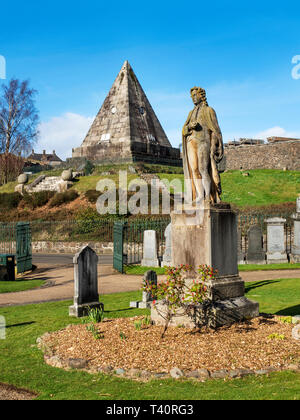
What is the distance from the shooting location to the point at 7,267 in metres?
17.1

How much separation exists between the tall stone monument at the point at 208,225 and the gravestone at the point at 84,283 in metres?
2.24

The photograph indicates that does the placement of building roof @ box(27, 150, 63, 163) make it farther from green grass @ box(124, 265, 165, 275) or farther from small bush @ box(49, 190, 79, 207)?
green grass @ box(124, 265, 165, 275)

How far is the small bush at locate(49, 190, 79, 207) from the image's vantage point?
1346 inches

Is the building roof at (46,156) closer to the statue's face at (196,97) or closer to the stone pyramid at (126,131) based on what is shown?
the stone pyramid at (126,131)

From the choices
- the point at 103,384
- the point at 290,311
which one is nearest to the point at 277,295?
the point at 290,311

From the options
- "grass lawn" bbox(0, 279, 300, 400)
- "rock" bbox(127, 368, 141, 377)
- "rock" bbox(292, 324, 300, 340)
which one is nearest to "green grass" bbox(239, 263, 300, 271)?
"rock" bbox(292, 324, 300, 340)

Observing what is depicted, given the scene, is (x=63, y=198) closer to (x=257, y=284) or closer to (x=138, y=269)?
(x=138, y=269)

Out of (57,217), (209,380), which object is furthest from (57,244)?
(209,380)

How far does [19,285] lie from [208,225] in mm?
10273

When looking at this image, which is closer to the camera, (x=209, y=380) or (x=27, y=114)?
(x=209, y=380)

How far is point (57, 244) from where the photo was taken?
29.2 metres

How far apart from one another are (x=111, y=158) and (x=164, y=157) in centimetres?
645
